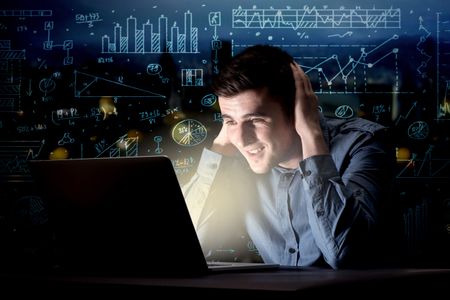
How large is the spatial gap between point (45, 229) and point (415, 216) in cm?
171

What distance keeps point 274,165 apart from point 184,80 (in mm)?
620

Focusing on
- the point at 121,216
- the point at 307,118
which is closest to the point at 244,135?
the point at 307,118

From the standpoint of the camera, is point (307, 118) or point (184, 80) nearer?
point (307, 118)

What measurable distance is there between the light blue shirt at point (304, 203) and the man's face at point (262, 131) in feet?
0.19

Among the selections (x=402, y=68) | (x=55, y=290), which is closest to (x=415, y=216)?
(x=402, y=68)

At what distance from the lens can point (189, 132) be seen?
137 inches

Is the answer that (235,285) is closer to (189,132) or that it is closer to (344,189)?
(344,189)

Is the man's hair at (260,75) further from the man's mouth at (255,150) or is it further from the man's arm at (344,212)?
the man's arm at (344,212)

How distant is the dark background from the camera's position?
343 cm

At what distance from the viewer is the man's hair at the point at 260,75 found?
321 cm

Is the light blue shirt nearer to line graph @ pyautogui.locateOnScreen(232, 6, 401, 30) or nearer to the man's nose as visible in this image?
the man's nose

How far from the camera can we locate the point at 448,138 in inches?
136

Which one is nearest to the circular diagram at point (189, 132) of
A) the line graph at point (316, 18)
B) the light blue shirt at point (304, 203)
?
the light blue shirt at point (304, 203)

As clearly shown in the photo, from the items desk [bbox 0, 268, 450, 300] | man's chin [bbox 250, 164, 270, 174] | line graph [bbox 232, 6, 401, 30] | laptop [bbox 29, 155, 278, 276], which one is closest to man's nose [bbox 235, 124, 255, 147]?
man's chin [bbox 250, 164, 270, 174]
